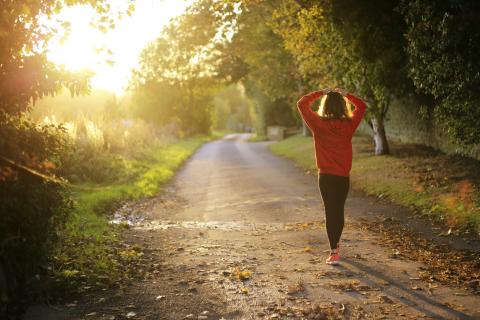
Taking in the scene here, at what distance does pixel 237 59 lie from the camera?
37.2m

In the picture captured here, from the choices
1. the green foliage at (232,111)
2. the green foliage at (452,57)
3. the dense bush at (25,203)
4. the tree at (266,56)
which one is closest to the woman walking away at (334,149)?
the dense bush at (25,203)

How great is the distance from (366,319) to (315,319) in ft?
1.52

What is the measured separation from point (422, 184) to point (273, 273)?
7358 mm

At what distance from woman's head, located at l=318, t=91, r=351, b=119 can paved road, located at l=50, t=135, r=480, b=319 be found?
74.8 inches

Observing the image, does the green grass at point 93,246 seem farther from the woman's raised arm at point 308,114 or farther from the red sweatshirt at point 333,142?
the woman's raised arm at point 308,114

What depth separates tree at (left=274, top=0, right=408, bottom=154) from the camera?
51.5 ft

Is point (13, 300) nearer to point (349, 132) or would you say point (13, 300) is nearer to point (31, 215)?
point (31, 215)

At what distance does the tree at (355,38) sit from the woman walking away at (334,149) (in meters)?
8.21

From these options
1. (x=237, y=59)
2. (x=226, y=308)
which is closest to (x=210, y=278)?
(x=226, y=308)

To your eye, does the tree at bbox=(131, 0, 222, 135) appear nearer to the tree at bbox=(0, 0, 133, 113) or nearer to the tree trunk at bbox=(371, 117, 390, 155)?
the tree trunk at bbox=(371, 117, 390, 155)

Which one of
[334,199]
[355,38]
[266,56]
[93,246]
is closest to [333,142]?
[334,199]

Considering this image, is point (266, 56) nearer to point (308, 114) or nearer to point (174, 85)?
point (174, 85)

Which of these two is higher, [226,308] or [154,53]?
[154,53]

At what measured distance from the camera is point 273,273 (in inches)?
254
